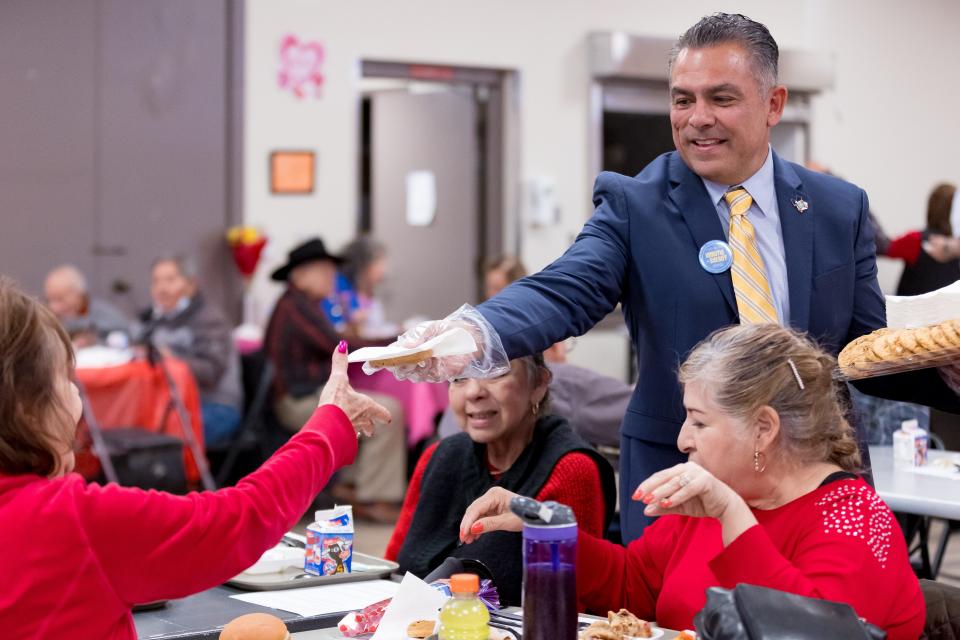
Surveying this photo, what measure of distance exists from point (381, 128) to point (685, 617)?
7.14m

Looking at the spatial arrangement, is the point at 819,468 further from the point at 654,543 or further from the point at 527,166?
the point at 527,166

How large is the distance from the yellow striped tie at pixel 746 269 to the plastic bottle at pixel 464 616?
2.37ft

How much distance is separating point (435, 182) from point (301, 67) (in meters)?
1.44

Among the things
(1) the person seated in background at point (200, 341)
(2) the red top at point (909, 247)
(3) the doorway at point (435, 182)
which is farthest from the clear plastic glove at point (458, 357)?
(3) the doorway at point (435, 182)

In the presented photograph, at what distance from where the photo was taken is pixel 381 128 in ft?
29.3

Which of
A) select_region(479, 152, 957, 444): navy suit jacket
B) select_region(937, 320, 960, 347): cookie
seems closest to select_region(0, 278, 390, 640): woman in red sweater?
select_region(479, 152, 957, 444): navy suit jacket

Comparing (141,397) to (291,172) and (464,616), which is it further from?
(464,616)

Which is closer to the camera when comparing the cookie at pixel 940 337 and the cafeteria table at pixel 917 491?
the cookie at pixel 940 337

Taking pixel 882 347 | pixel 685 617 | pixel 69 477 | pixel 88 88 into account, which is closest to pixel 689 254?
pixel 882 347

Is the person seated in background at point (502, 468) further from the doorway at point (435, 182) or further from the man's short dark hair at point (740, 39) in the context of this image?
the doorway at point (435, 182)

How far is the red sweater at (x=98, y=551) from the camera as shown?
1644 mm

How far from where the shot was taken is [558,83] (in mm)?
8492

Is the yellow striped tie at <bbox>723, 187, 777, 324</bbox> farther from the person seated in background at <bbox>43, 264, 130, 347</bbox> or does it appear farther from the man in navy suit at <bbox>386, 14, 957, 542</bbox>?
the person seated in background at <bbox>43, 264, 130, 347</bbox>

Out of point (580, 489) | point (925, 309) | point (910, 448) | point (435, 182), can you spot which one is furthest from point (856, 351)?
point (435, 182)
